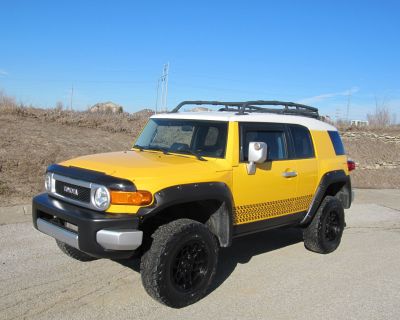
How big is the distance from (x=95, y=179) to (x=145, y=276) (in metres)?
1.03

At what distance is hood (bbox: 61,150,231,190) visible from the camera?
4395 mm

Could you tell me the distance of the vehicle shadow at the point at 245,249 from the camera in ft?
18.1

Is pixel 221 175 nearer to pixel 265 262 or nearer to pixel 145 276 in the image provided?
pixel 145 276

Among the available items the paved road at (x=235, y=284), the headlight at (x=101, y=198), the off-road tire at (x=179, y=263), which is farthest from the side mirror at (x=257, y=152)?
the headlight at (x=101, y=198)

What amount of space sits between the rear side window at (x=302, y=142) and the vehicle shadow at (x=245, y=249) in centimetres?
139

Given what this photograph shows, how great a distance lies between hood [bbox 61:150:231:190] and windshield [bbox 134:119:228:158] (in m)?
0.15

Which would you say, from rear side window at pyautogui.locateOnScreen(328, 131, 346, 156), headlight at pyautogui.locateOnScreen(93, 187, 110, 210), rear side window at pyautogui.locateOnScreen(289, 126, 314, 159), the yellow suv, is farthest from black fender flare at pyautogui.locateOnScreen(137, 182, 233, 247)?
rear side window at pyautogui.locateOnScreen(328, 131, 346, 156)

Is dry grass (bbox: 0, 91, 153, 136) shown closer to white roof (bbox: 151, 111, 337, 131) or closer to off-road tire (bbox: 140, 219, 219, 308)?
white roof (bbox: 151, 111, 337, 131)

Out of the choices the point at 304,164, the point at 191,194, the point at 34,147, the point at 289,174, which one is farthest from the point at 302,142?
the point at 34,147

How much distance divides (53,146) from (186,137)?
7610 mm

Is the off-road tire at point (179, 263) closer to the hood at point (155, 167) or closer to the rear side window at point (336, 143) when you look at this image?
the hood at point (155, 167)

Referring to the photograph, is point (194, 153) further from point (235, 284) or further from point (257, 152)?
point (235, 284)

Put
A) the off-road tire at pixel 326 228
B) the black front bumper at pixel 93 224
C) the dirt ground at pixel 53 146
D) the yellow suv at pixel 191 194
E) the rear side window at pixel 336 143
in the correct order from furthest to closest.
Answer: the dirt ground at pixel 53 146 → the rear side window at pixel 336 143 → the off-road tire at pixel 326 228 → the yellow suv at pixel 191 194 → the black front bumper at pixel 93 224

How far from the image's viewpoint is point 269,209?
18.5ft
